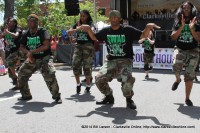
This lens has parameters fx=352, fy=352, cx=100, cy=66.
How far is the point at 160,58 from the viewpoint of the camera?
14.3m

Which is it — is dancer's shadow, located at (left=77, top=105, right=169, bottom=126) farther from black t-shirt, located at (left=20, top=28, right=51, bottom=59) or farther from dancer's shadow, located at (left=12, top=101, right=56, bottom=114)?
black t-shirt, located at (left=20, top=28, right=51, bottom=59)

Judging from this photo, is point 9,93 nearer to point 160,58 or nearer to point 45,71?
point 45,71

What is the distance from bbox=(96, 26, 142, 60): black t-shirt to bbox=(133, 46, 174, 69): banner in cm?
806

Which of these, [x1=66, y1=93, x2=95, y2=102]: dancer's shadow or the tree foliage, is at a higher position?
the tree foliage

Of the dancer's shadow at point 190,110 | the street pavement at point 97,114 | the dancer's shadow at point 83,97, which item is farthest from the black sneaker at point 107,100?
the dancer's shadow at point 190,110

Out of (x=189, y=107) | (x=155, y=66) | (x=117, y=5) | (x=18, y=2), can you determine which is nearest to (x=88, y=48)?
(x=189, y=107)

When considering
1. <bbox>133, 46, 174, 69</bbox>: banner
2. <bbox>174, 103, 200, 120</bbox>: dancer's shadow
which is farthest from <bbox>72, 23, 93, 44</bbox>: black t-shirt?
<bbox>133, 46, 174, 69</bbox>: banner

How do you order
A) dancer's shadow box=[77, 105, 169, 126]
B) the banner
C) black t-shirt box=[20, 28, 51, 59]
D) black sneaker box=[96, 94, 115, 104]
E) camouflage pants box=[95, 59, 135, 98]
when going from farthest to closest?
the banner
black t-shirt box=[20, 28, 51, 59]
black sneaker box=[96, 94, 115, 104]
camouflage pants box=[95, 59, 135, 98]
dancer's shadow box=[77, 105, 169, 126]

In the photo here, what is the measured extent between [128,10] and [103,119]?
16897mm

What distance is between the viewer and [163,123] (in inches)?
203

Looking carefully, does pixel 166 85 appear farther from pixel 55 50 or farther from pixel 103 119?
pixel 55 50

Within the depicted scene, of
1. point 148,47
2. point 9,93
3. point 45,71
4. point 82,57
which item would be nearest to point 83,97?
point 82,57

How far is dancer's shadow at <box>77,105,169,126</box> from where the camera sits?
17.7 feet

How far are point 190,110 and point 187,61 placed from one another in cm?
91
